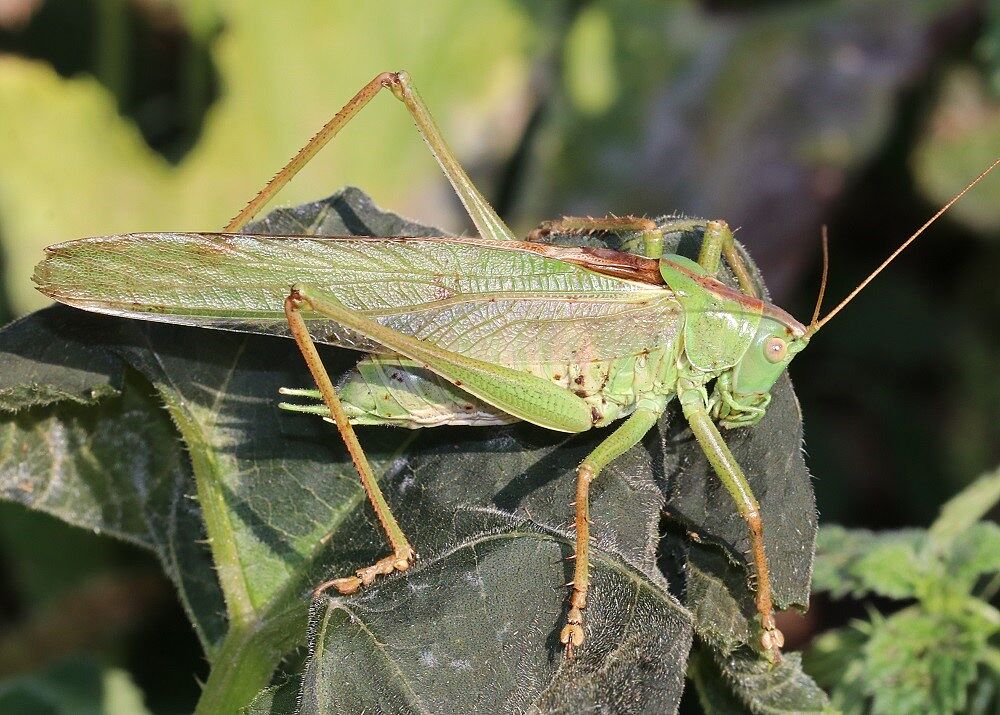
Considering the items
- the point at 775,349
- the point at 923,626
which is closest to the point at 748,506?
the point at 775,349

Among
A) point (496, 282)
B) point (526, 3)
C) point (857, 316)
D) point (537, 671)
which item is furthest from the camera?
point (857, 316)

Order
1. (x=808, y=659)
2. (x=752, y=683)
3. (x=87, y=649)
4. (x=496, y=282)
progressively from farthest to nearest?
(x=87, y=649)
(x=808, y=659)
(x=496, y=282)
(x=752, y=683)

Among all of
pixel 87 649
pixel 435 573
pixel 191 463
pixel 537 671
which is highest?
pixel 191 463

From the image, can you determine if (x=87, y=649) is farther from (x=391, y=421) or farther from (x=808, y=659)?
(x=808, y=659)

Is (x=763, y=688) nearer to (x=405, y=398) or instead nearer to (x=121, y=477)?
(x=405, y=398)

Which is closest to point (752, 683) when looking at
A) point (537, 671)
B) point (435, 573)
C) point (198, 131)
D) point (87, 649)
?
point (537, 671)

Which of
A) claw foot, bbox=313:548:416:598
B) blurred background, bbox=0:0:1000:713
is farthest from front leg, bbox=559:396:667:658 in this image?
blurred background, bbox=0:0:1000:713

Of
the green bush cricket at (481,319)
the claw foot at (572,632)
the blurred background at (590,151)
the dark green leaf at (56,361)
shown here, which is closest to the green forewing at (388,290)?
the green bush cricket at (481,319)
